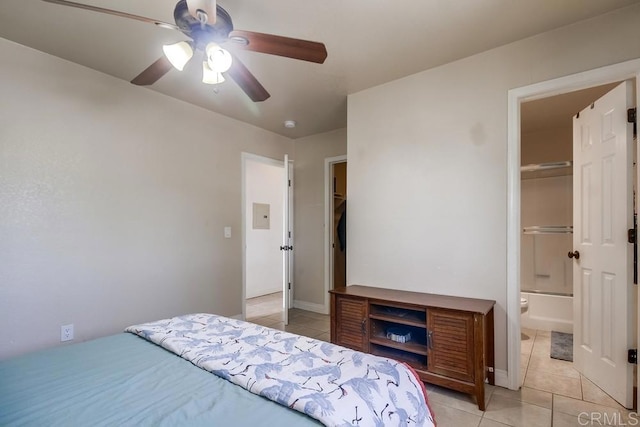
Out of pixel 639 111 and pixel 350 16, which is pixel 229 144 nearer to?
pixel 350 16

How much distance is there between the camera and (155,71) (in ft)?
6.02

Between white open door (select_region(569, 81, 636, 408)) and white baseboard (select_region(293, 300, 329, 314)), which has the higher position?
white open door (select_region(569, 81, 636, 408))

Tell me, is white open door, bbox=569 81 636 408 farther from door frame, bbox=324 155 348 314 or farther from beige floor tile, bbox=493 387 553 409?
door frame, bbox=324 155 348 314

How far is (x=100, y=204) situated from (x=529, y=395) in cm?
367

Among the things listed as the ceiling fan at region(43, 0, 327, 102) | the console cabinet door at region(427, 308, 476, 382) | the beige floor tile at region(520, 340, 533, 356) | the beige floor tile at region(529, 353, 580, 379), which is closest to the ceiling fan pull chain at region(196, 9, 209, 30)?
the ceiling fan at region(43, 0, 327, 102)

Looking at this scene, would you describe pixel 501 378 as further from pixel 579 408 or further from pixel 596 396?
pixel 596 396

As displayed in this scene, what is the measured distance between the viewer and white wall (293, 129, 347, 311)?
14.5ft

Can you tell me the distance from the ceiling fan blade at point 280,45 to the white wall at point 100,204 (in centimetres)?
185

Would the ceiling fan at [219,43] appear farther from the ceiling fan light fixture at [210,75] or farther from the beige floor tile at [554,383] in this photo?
the beige floor tile at [554,383]

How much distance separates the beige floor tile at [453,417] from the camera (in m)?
1.87

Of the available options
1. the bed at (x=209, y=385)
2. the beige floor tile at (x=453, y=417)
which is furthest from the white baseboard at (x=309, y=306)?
the bed at (x=209, y=385)

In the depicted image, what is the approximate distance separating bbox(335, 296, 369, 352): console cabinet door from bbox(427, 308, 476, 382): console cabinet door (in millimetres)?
519

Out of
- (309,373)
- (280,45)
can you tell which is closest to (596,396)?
(309,373)

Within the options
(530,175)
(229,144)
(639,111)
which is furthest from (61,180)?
(530,175)
